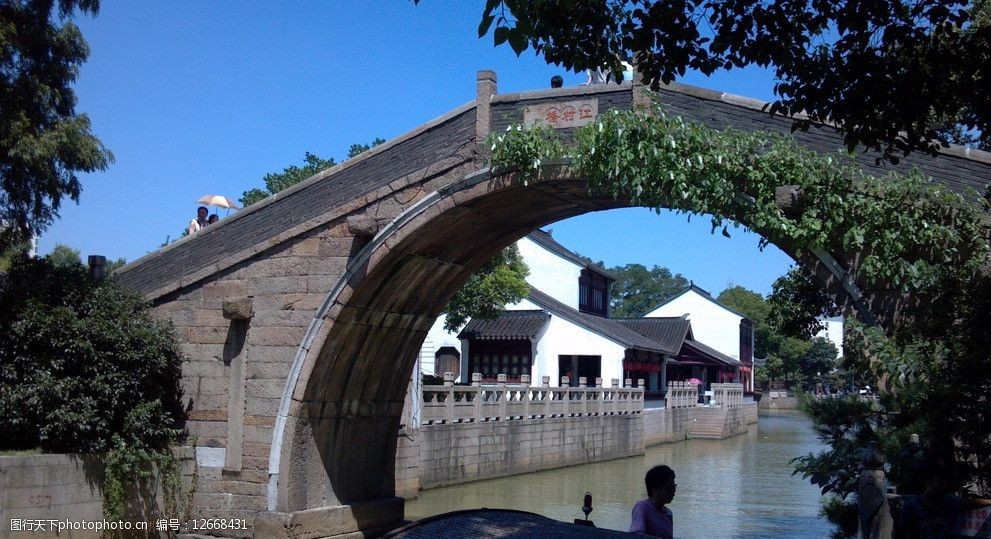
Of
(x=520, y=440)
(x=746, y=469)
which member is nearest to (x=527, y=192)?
(x=520, y=440)

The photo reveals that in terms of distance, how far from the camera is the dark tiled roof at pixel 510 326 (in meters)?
29.1

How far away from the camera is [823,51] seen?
5.64 m

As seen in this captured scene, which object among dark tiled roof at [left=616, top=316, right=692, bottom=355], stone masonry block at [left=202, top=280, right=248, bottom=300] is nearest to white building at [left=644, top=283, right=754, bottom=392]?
dark tiled roof at [left=616, top=316, right=692, bottom=355]

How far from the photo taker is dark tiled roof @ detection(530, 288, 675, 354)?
29.8 metres

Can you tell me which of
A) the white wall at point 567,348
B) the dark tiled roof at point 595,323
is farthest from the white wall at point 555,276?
the white wall at point 567,348

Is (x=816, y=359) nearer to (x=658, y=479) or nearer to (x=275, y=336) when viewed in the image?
(x=275, y=336)

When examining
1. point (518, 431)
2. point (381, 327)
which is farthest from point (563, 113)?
point (518, 431)

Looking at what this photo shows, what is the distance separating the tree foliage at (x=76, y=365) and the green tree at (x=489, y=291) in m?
12.8

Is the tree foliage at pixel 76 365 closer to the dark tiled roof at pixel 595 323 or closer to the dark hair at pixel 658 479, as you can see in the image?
the dark hair at pixel 658 479

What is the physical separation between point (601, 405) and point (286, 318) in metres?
16.8

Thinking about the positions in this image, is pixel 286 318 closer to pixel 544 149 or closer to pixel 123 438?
pixel 123 438

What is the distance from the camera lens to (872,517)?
5938mm

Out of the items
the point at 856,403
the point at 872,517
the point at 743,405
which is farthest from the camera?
the point at 743,405

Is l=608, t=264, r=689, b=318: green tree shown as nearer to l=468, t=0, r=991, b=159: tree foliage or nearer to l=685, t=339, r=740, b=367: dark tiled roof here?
l=685, t=339, r=740, b=367: dark tiled roof
